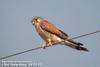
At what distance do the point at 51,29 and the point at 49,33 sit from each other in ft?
0.08

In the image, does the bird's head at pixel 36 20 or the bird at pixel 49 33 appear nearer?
the bird at pixel 49 33

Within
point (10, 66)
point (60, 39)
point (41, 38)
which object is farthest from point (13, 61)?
point (60, 39)

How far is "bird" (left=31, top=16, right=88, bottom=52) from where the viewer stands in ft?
6.26

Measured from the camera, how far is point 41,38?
6.70ft

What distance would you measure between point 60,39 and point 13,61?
40cm

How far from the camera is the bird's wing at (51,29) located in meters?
1.93

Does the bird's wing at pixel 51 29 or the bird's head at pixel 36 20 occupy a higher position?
the bird's head at pixel 36 20

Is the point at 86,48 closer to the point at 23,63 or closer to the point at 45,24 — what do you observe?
the point at 45,24

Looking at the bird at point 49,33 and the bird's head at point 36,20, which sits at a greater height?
the bird's head at point 36,20

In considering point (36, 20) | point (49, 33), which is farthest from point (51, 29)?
point (36, 20)

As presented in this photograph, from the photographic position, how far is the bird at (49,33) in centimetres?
191

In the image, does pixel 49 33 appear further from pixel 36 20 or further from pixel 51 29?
pixel 36 20

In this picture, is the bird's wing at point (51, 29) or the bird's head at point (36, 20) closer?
the bird's wing at point (51, 29)

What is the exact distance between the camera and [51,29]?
77.7 inches
